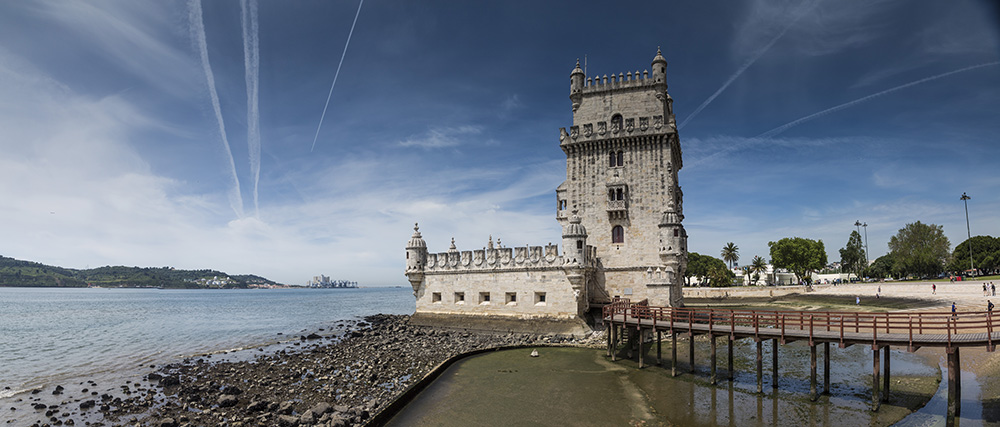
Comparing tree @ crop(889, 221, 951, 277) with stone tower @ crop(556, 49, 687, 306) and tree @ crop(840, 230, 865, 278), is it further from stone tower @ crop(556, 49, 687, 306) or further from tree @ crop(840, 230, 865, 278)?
stone tower @ crop(556, 49, 687, 306)

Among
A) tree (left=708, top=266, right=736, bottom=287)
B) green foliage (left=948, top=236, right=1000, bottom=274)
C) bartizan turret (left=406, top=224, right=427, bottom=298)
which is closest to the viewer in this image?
bartizan turret (left=406, top=224, right=427, bottom=298)

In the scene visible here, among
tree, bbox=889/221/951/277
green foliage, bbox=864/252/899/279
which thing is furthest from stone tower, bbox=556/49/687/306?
green foliage, bbox=864/252/899/279

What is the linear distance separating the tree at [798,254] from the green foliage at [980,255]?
18013mm

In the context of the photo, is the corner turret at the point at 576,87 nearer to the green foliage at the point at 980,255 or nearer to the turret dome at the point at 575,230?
the turret dome at the point at 575,230

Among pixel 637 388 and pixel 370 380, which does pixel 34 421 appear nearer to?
pixel 370 380

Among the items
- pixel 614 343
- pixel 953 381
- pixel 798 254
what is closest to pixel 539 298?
pixel 614 343

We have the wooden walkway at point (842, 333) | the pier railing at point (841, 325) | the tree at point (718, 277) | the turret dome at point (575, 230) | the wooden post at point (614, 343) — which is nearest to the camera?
the wooden walkway at point (842, 333)

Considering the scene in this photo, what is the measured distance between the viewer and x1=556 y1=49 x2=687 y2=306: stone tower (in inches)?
1332

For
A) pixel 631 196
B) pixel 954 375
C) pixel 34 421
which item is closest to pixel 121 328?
pixel 34 421

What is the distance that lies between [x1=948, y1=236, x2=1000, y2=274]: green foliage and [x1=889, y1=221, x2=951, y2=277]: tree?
1691mm

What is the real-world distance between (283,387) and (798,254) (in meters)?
80.7

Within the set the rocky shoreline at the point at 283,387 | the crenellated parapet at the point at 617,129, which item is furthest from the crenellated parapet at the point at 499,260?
the crenellated parapet at the point at 617,129

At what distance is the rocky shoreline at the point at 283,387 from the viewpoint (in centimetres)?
1727

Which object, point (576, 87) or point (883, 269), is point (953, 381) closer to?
point (576, 87)
